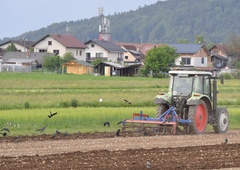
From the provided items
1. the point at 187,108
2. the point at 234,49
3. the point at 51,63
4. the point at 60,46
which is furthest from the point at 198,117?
the point at 234,49

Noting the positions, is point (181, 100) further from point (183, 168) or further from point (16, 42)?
point (16, 42)

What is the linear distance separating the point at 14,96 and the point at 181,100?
18755 millimetres

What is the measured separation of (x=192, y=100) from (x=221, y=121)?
6.41ft

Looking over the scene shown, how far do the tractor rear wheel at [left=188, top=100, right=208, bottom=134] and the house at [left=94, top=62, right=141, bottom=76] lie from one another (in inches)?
2569

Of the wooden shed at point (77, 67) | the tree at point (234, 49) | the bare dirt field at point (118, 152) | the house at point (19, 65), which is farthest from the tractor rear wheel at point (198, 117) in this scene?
the tree at point (234, 49)

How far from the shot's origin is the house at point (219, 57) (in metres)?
119

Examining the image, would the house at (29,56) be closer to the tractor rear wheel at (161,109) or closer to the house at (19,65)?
the house at (19,65)

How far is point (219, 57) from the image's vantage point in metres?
120

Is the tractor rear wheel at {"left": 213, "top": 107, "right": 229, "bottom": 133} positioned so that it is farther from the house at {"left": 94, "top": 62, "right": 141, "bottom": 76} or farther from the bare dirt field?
the house at {"left": 94, "top": 62, "right": 141, "bottom": 76}

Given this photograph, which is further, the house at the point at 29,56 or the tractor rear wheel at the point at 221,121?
the house at the point at 29,56

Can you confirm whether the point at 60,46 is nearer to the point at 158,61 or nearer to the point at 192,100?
the point at 158,61

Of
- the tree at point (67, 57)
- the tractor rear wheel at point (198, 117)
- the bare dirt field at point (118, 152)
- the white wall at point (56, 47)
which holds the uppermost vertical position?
the white wall at point (56, 47)

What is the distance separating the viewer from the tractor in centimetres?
2227

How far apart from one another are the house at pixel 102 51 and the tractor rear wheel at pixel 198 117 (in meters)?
85.7
